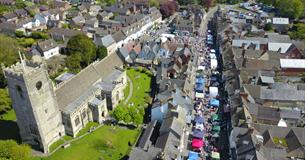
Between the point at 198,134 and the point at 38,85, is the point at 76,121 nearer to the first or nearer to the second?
the point at 38,85

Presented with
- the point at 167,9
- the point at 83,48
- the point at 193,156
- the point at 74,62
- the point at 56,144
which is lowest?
the point at 56,144

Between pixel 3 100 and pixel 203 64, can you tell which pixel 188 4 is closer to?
pixel 203 64

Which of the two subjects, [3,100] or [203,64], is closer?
[3,100]

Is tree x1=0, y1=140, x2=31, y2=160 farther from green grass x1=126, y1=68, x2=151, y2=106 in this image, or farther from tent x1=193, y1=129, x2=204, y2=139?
tent x1=193, y1=129, x2=204, y2=139

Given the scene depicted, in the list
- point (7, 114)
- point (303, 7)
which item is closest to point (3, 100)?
point (7, 114)

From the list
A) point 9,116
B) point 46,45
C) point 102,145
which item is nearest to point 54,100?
point 102,145

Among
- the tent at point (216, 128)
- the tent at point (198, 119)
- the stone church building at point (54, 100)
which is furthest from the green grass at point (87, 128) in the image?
the tent at point (216, 128)
